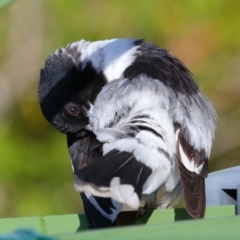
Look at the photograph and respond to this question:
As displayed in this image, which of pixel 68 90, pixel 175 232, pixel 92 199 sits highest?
pixel 175 232

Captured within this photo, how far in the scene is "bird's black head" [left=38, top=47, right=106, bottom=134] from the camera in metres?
→ 2.49

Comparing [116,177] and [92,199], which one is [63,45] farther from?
[116,177]

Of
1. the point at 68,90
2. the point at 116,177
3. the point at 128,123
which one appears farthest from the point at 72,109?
the point at 116,177

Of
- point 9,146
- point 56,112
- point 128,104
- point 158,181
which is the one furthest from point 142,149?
point 9,146

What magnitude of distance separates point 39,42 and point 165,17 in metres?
0.58

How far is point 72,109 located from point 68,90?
0.07 meters

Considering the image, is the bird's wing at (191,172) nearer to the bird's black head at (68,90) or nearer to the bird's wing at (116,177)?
the bird's wing at (116,177)

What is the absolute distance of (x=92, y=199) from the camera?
1.99 metres

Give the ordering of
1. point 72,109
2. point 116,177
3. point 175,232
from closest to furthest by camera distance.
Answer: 1. point 175,232
2. point 116,177
3. point 72,109

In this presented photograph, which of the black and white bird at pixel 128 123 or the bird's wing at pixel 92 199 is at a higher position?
the black and white bird at pixel 128 123

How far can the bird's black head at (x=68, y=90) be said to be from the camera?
249 centimetres

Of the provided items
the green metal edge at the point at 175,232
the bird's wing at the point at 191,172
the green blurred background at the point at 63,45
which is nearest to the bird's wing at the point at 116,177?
the bird's wing at the point at 191,172

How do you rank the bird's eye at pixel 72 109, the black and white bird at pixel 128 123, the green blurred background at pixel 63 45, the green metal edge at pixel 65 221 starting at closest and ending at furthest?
1. the green metal edge at pixel 65 221
2. the black and white bird at pixel 128 123
3. the bird's eye at pixel 72 109
4. the green blurred background at pixel 63 45

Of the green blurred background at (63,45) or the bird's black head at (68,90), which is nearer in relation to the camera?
the bird's black head at (68,90)
